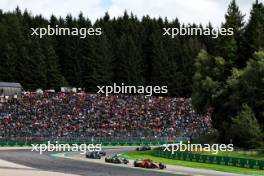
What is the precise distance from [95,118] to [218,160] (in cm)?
4415

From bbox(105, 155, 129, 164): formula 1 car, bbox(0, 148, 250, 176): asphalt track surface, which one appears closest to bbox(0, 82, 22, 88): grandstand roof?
bbox(0, 148, 250, 176): asphalt track surface

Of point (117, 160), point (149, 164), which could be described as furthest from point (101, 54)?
point (149, 164)

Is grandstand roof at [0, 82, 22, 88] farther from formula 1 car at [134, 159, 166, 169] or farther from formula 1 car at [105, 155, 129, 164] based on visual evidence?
formula 1 car at [134, 159, 166, 169]

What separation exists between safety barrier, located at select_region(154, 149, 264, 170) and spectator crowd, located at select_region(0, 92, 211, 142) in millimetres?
29237

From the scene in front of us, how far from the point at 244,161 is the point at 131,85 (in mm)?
79228

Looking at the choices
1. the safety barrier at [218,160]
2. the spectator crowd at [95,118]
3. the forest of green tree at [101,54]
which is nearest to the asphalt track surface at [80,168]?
the safety barrier at [218,160]

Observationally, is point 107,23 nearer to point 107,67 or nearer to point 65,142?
point 107,67

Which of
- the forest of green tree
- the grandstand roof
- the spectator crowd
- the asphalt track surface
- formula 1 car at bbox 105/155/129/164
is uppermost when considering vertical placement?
the forest of green tree

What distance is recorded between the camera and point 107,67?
13238cm

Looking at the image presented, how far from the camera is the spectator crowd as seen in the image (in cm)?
9438

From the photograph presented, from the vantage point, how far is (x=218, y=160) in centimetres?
5925

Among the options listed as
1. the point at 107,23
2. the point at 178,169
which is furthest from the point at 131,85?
the point at 178,169

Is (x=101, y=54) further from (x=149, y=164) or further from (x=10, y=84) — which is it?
(x=149, y=164)

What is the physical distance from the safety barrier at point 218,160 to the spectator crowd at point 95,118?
29.2 metres
